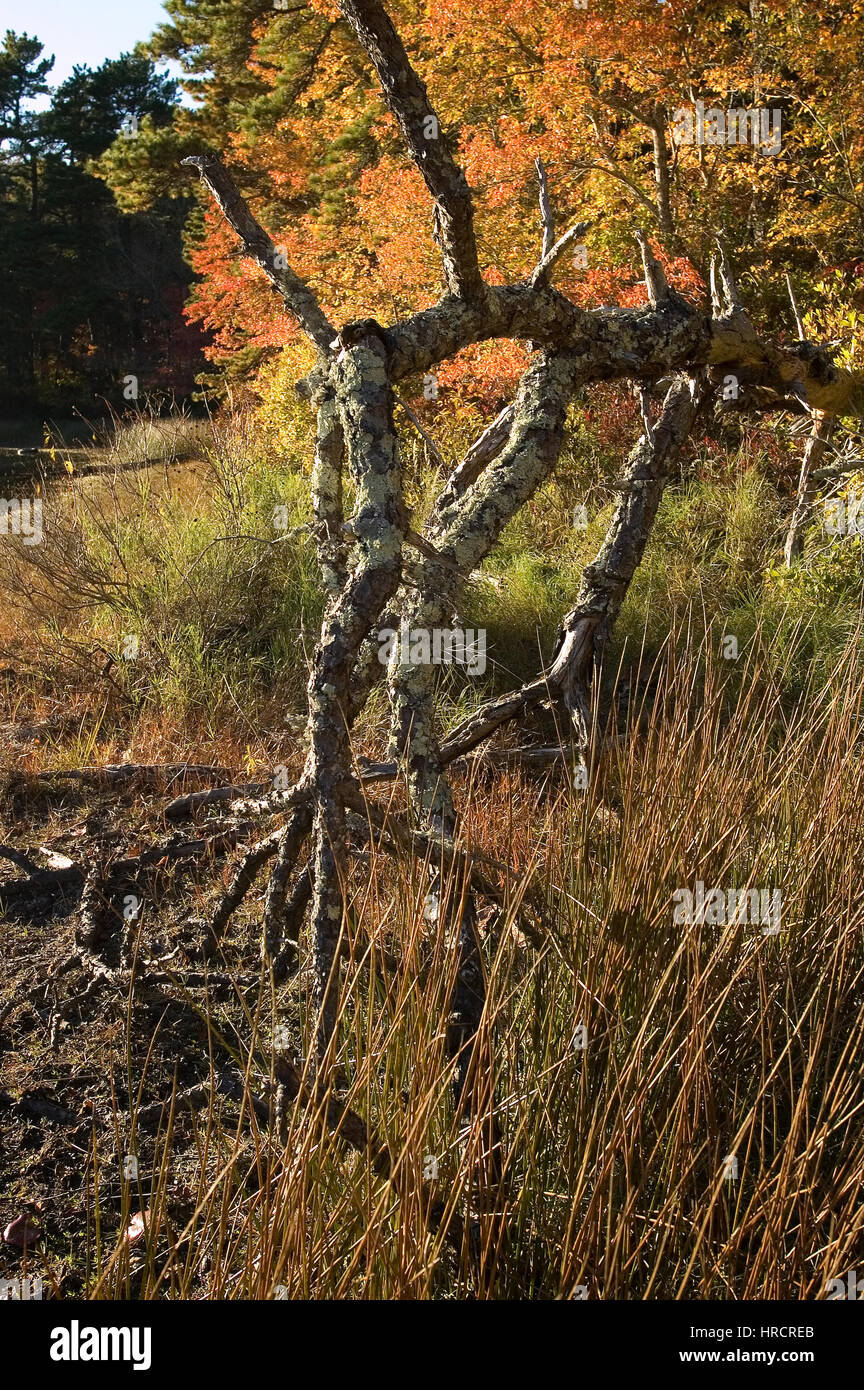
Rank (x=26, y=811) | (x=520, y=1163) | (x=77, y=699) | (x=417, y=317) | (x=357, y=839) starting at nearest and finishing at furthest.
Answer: (x=520, y=1163) → (x=417, y=317) → (x=357, y=839) → (x=26, y=811) → (x=77, y=699)

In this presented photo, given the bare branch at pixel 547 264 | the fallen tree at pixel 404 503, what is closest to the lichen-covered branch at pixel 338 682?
the fallen tree at pixel 404 503

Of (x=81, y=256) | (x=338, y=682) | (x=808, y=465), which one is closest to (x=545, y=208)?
(x=338, y=682)

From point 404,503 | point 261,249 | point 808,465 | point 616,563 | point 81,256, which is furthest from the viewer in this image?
point 81,256

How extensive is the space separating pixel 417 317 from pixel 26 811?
2.49 meters

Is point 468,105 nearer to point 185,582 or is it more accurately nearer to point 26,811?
point 185,582

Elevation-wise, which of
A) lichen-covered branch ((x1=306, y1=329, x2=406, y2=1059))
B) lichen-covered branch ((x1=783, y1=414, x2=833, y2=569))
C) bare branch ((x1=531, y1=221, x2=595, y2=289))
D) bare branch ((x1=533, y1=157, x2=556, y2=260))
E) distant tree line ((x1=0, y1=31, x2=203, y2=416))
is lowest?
lichen-covered branch ((x1=306, y1=329, x2=406, y2=1059))

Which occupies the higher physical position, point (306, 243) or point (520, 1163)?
point (306, 243)

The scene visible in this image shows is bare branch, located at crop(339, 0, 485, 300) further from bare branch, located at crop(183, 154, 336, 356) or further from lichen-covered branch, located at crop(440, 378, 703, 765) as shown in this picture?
lichen-covered branch, located at crop(440, 378, 703, 765)

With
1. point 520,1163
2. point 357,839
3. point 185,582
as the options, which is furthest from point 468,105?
point 520,1163

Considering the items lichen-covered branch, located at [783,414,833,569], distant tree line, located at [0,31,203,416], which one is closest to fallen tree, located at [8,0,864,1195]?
lichen-covered branch, located at [783,414,833,569]

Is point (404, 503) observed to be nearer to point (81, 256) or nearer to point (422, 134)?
point (422, 134)

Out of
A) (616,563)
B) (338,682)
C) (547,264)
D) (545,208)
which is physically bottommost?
(338,682)

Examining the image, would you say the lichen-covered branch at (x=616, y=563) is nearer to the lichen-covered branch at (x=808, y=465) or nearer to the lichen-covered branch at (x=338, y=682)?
the lichen-covered branch at (x=808, y=465)
